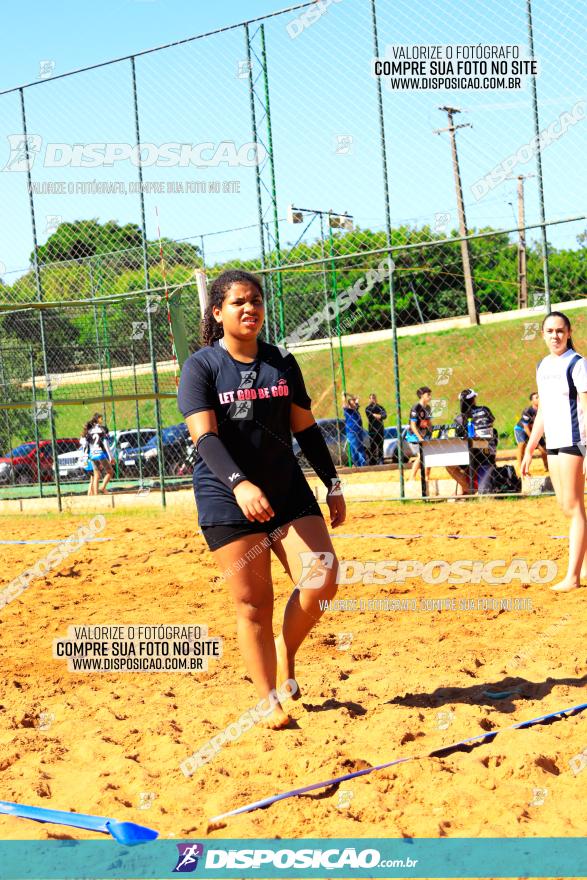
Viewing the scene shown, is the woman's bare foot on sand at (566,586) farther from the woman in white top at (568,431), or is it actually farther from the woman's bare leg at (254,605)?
the woman's bare leg at (254,605)

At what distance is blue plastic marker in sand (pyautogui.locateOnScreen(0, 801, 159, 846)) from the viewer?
10.7 ft

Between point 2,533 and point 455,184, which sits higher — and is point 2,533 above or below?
below

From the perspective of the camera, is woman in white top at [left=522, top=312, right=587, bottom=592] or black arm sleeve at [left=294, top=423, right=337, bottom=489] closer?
black arm sleeve at [left=294, top=423, right=337, bottom=489]

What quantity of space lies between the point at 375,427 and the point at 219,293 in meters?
15.2

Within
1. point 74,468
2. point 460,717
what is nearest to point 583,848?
point 460,717

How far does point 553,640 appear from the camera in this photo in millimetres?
5629

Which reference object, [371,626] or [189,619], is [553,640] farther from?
[189,619]

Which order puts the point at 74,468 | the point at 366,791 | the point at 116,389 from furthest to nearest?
the point at 74,468 < the point at 116,389 < the point at 366,791

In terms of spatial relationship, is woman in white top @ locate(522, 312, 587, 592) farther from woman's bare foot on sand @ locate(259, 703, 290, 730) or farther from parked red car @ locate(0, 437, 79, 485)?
parked red car @ locate(0, 437, 79, 485)

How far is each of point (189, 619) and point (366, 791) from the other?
11.0ft

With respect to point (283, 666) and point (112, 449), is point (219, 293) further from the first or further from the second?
point (112, 449)

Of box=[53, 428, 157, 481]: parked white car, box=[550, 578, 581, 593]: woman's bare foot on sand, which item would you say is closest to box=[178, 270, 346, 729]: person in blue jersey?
box=[550, 578, 581, 593]: woman's bare foot on sand

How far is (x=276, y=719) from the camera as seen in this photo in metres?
4.29

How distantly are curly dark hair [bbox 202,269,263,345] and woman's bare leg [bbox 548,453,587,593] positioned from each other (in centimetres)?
333
